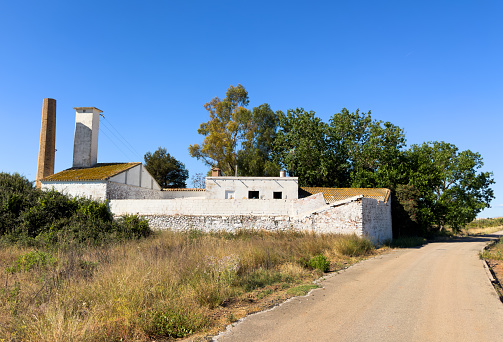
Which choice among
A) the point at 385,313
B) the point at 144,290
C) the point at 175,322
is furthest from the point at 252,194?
the point at 175,322

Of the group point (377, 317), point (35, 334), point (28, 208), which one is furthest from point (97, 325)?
point (28, 208)

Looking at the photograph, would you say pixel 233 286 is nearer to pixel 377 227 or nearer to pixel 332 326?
pixel 332 326

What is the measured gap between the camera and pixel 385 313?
21.7 feet

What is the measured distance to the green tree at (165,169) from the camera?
4766 cm

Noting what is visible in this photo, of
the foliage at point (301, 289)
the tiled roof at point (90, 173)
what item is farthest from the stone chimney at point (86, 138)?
the foliage at point (301, 289)

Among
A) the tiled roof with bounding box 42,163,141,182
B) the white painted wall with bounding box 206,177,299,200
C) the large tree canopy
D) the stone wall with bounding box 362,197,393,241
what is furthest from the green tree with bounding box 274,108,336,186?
the tiled roof with bounding box 42,163,141,182

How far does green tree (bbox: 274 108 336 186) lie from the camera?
3950 cm

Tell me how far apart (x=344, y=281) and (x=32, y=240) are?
56.6 feet

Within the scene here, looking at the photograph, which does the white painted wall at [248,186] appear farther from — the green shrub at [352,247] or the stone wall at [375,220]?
the green shrub at [352,247]

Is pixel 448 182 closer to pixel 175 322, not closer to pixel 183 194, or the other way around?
pixel 183 194

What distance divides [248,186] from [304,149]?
1258cm

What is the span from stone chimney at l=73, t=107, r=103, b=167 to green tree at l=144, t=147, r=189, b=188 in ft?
40.3

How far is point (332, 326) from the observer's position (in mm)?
5824

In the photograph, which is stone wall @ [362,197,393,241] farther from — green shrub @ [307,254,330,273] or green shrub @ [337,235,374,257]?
green shrub @ [307,254,330,273]
